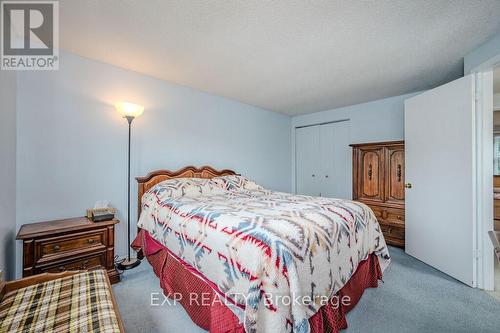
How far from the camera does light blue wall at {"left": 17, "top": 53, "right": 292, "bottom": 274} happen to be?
205 cm

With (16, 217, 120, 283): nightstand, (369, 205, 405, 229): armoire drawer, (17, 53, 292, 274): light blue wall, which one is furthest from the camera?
(369, 205, 405, 229): armoire drawer

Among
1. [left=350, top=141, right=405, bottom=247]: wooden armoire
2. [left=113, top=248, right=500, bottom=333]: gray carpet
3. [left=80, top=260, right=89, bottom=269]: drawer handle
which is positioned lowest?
[left=113, top=248, right=500, bottom=333]: gray carpet

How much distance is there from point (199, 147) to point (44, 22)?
79.9 inches

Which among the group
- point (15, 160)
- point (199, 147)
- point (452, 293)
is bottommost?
point (452, 293)

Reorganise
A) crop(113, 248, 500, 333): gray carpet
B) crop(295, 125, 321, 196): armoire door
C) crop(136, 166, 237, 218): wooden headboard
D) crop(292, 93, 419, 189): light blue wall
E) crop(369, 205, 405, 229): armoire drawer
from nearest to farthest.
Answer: crop(113, 248, 500, 333): gray carpet < crop(136, 166, 237, 218): wooden headboard < crop(369, 205, 405, 229): armoire drawer < crop(292, 93, 419, 189): light blue wall < crop(295, 125, 321, 196): armoire door

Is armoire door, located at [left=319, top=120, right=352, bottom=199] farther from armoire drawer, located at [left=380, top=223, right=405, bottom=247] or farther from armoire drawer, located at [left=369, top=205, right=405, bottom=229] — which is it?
armoire drawer, located at [left=380, top=223, right=405, bottom=247]

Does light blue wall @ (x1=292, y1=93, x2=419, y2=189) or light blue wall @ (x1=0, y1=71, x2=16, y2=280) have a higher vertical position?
light blue wall @ (x1=292, y1=93, x2=419, y2=189)

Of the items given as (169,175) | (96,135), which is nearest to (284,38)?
(169,175)

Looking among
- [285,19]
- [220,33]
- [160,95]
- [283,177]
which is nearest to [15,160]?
[160,95]

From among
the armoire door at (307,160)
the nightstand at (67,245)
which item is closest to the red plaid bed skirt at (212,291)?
the nightstand at (67,245)

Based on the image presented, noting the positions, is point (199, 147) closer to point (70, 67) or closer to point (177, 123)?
point (177, 123)

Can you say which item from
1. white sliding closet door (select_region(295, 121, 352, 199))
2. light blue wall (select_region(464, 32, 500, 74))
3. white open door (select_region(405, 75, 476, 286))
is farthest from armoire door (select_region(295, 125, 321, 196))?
light blue wall (select_region(464, 32, 500, 74))

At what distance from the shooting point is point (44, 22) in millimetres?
1781

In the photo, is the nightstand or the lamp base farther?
the lamp base
